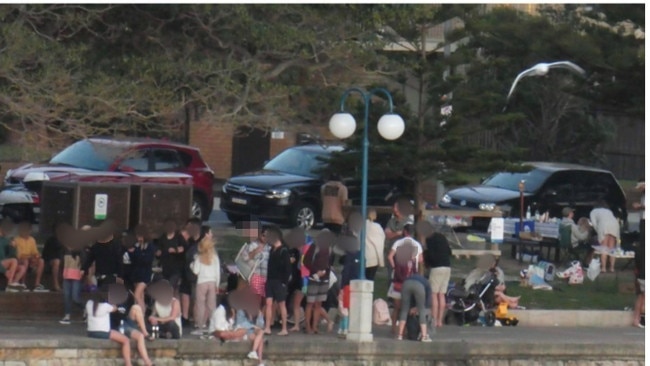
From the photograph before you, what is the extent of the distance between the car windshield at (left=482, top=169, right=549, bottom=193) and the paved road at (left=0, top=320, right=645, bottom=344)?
27.5ft

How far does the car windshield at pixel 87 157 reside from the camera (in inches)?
950

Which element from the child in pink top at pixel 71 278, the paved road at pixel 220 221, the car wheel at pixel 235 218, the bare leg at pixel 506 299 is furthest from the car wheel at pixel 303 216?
the child in pink top at pixel 71 278

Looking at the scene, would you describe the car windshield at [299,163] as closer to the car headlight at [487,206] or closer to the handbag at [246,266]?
the car headlight at [487,206]

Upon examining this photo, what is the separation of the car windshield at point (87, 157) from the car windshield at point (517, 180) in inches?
329

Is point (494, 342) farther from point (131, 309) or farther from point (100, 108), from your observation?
point (100, 108)

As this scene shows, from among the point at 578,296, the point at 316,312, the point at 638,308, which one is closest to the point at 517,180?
the point at 578,296

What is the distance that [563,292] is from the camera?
2158 cm

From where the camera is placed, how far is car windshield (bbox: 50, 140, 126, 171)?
2414 cm

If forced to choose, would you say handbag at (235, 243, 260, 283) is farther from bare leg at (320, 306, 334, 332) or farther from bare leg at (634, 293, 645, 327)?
bare leg at (634, 293, 645, 327)

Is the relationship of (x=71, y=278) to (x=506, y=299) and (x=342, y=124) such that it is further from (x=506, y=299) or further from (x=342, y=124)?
(x=506, y=299)

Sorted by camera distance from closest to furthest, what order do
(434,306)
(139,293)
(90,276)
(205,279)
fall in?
1. (139,293)
2. (205,279)
3. (90,276)
4. (434,306)

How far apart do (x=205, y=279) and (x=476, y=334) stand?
3.88 m

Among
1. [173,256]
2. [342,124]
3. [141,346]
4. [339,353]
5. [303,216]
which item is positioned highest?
[342,124]

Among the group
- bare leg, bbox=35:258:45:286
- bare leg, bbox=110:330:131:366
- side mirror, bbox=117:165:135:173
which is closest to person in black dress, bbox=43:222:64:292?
bare leg, bbox=35:258:45:286
